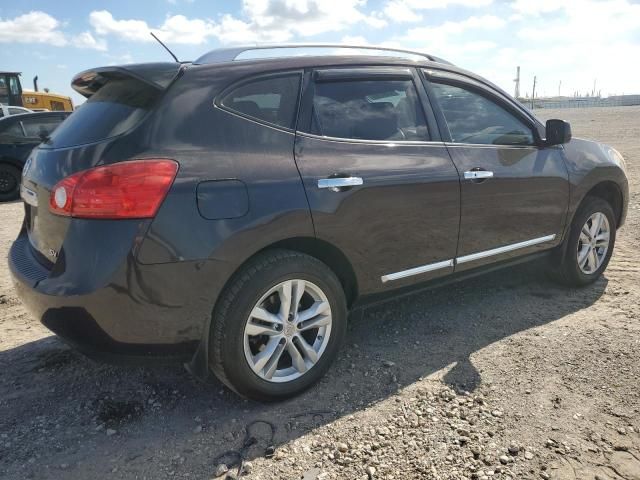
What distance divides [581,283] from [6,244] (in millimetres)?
6129

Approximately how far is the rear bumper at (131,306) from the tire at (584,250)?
3.12m

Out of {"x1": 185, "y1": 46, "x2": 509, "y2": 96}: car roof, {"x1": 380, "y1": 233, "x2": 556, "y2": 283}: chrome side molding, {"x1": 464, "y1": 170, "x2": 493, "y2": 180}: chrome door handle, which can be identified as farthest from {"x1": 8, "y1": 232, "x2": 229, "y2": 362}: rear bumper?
{"x1": 464, "y1": 170, "x2": 493, "y2": 180}: chrome door handle

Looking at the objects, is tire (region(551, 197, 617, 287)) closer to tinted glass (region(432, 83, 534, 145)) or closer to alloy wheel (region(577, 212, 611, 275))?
alloy wheel (region(577, 212, 611, 275))

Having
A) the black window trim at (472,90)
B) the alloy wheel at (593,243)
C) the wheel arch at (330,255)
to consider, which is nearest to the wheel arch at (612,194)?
the alloy wheel at (593,243)

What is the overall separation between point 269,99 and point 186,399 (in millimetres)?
1685

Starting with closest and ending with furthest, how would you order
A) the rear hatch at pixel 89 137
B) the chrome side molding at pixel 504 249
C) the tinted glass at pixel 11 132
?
1. the rear hatch at pixel 89 137
2. the chrome side molding at pixel 504 249
3. the tinted glass at pixel 11 132

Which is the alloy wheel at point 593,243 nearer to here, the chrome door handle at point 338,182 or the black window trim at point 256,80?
the chrome door handle at point 338,182

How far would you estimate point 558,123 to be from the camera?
4035 mm

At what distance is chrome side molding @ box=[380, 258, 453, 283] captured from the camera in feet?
10.6

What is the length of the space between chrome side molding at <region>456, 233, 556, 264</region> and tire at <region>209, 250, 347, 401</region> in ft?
3.50

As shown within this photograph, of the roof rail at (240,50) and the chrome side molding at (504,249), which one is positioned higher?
the roof rail at (240,50)

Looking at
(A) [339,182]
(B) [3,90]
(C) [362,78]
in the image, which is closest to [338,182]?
(A) [339,182]

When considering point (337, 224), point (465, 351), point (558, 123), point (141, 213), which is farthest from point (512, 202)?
point (141, 213)

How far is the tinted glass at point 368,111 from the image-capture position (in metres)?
3.02
